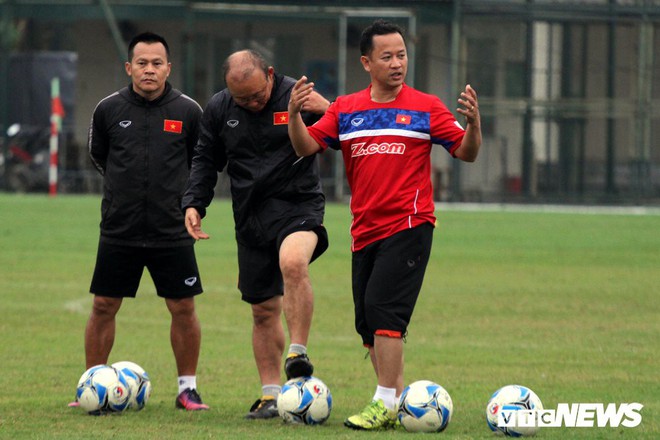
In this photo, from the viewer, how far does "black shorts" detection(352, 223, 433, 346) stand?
7.32 m

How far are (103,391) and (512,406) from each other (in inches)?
92.5

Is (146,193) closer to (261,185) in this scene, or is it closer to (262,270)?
(261,185)

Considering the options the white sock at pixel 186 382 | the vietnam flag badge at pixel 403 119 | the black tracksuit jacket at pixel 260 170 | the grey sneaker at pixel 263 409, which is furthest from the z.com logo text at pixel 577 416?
the white sock at pixel 186 382

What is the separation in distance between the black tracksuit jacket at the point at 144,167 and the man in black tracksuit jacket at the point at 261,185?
0.27 m

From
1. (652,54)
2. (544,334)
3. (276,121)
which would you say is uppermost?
(652,54)

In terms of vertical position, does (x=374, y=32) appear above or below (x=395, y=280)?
above

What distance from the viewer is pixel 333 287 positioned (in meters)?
16.0

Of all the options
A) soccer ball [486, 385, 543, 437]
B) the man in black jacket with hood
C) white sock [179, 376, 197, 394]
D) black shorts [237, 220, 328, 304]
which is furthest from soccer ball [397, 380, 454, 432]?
white sock [179, 376, 197, 394]

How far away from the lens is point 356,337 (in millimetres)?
11961

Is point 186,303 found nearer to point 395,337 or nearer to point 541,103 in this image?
point 395,337

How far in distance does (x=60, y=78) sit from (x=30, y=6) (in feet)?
7.54

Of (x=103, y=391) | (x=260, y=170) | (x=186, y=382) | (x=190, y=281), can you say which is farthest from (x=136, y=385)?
(x=260, y=170)

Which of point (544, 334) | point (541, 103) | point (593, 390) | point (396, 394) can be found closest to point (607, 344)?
point (544, 334)

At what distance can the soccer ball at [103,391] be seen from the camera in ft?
25.4
